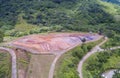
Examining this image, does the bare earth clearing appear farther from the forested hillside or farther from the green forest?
the forested hillside

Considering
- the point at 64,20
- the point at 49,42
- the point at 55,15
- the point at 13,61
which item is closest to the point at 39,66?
the point at 13,61

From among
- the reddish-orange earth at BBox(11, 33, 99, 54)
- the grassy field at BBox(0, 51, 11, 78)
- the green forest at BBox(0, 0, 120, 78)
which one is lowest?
the grassy field at BBox(0, 51, 11, 78)

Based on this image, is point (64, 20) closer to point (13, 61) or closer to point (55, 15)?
point (55, 15)

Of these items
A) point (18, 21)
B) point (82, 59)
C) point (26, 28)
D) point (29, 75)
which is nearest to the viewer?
point (29, 75)

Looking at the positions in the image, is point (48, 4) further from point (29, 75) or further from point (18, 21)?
point (29, 75)

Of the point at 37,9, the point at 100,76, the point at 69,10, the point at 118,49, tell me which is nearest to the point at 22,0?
the point at 37,9

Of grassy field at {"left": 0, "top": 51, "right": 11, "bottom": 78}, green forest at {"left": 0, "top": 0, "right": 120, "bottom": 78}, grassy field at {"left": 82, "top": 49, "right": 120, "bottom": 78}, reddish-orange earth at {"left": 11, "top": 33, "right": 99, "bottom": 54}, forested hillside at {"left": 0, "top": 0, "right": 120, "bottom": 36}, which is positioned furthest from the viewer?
forested hillside at {"left": 0, "top": 0, "right": 120, "bottom": 36}

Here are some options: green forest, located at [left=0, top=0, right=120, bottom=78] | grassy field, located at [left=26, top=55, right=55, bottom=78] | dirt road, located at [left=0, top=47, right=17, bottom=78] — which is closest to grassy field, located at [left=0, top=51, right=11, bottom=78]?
dirt road, located at [left=0, top=47, right=17, bottom=78]
